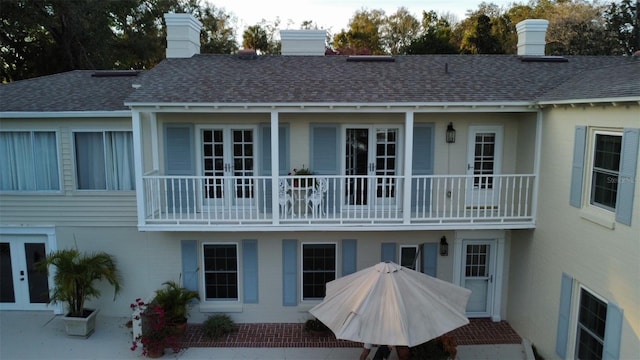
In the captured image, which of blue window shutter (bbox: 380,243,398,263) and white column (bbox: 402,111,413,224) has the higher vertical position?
white column (bbox: 402,111,413,224)

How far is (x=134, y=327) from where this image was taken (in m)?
8.52

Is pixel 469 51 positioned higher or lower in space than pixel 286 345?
higher

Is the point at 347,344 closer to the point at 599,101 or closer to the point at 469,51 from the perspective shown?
the point at 599,101

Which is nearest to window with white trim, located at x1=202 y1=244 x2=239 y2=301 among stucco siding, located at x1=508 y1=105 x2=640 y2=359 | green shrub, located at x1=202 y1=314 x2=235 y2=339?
green shrub, located at x1=202 y1=314 x2=235 y2=339

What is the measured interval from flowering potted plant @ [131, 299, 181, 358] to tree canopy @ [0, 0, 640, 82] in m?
13.5

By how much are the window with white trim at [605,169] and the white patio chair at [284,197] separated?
561cm

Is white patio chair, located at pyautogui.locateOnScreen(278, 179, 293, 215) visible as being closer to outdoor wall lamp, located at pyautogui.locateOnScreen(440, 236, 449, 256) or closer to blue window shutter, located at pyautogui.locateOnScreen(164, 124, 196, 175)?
blue window shutter, located at pyautogui.locateOnScreen(164, 124, 196, 175)

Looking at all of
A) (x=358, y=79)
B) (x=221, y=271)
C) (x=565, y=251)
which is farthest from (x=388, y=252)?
(x=358, y=79)

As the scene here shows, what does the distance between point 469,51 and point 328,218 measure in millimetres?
18995

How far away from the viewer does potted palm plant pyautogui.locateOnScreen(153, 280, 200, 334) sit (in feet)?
29.7

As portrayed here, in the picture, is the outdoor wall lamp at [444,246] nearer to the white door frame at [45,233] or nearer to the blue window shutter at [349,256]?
the blue window shutter at [349,256]

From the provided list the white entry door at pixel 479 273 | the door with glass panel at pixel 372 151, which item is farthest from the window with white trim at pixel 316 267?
the white entry door at pixel 479 273

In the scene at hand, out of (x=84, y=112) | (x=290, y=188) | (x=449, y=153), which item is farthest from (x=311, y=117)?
(x=84, y=112)

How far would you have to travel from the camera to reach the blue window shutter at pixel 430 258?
9.95m
